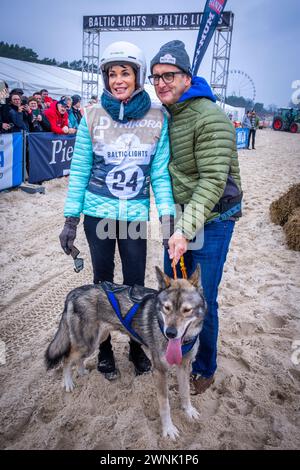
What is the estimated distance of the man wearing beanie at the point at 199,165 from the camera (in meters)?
1.94

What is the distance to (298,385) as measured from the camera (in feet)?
8.62

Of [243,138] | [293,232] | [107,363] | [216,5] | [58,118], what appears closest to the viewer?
[107,363]

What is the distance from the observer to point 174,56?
1.96 metres

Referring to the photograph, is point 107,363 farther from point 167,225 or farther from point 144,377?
point 167,225

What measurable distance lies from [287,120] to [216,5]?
91.4ft

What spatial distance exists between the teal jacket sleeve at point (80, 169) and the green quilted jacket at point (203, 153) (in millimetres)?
656

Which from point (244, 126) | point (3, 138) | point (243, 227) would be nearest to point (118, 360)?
point (243, 227)

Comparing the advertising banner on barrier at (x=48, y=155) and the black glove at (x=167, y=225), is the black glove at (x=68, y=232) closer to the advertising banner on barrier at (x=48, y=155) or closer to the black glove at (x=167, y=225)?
the black glove at (x=167, y=225)

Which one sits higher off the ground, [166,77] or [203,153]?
[166,77]

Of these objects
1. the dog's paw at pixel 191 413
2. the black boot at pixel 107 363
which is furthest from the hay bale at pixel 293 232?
the black boot at pixel 107 363

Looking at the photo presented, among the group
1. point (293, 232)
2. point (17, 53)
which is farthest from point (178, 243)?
point (17, 53)
